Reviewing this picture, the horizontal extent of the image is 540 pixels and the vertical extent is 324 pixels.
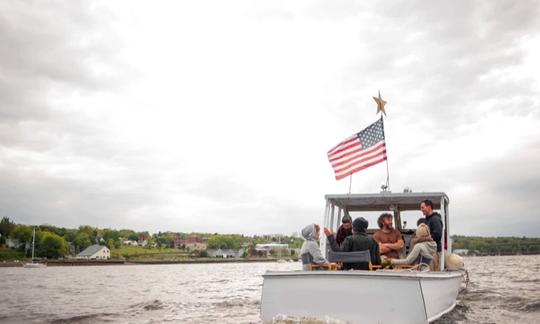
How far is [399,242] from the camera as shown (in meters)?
12.0

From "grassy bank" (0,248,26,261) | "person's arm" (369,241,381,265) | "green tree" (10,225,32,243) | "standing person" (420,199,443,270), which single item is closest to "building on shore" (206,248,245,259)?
"green tree" (10,225,32,243)

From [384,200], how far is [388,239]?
1567 millimetres

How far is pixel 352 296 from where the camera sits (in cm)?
868

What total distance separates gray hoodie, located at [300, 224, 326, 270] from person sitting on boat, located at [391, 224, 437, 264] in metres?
1.99

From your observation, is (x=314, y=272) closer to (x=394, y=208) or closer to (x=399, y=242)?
(x=399, y=242)

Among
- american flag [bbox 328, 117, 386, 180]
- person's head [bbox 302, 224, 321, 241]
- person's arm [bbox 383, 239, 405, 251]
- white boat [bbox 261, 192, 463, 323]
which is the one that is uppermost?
american flag [bbox 328, 117, 386, 180]

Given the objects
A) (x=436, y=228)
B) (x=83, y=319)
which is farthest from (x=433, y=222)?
(x=83, y=319)

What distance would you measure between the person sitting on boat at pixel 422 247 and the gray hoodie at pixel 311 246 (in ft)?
6.52

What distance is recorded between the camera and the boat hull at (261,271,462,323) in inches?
332

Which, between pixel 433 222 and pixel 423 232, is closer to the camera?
pixel 423 232

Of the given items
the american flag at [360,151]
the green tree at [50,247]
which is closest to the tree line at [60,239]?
the green tree at [50,247]

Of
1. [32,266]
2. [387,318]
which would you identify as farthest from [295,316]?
[32,266]

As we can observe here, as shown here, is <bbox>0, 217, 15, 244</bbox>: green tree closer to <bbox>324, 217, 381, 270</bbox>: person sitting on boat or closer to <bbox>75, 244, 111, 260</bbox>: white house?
<bbox>75, 244, 111, 260</bbox>: white house

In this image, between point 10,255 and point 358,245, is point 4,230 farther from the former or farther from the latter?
point 358,245
